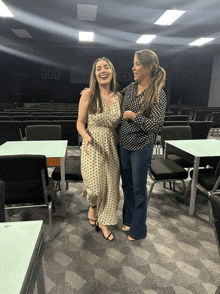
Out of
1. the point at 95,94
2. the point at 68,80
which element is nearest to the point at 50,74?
the point at 68,80

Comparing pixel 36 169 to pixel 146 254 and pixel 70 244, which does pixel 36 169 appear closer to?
pixel 70 244

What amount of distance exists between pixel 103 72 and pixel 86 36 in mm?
7088

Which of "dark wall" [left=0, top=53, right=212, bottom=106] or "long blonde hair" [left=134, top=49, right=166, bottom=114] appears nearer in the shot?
"long blonde hair" [left=134, top=49, right=166, bottom=114]

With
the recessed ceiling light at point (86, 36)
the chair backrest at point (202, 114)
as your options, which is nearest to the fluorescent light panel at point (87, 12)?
the recessed ceiling light at point (86, 36)

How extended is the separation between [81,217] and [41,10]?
5528 mm

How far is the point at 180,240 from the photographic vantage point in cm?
181

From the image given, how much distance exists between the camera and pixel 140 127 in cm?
148

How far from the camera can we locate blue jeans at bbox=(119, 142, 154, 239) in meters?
1.57

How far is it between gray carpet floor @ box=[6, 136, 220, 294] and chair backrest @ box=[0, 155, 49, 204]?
0.47m

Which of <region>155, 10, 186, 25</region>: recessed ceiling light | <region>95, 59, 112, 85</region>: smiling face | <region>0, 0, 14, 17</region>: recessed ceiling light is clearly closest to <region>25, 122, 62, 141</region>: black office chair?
<region>95, 59, 112, 85</region>: smiling face

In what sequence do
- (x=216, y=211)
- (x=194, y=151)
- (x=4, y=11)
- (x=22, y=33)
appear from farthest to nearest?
(x=22, y=33) → (x=4, y=11) → (x=194, y=151) → (x=216, y=211)

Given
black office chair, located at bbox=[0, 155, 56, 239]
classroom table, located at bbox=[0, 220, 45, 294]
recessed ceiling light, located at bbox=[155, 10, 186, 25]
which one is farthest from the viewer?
recessed ceiling light, located at bbox=[155, 10, 186, 25]

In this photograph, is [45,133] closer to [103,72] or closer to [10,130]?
[10,130]

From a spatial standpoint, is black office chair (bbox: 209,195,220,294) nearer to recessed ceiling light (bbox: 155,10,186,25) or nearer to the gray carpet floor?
the gray carpet floor
